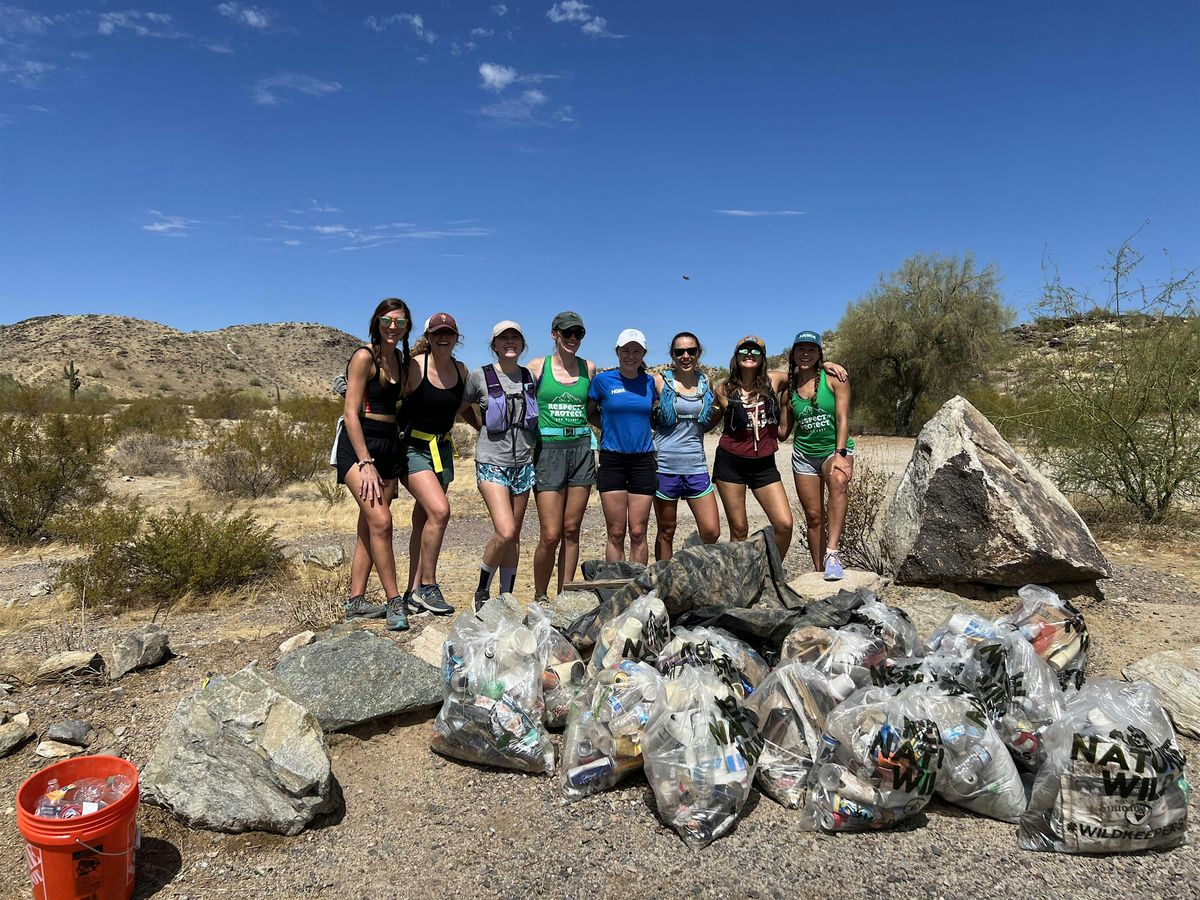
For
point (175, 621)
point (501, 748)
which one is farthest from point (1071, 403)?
point (175, 621)

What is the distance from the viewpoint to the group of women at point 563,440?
438 centimetres

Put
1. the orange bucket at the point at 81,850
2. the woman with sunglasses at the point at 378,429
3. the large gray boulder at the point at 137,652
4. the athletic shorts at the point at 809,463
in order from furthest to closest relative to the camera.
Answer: the athletic shorts at the point at 809,463
the woman with sunglasses at the point at 378,429
the large gray boulder at the point at 137,652
the orange bucket at the point at 81,850

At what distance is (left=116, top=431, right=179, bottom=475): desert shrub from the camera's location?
15562mm

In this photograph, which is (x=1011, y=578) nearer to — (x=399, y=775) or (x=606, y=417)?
(x=606, y=417)

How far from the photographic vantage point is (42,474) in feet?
32.8

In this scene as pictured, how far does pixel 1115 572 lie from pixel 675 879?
5.39 meters

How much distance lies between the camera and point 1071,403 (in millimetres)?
8336

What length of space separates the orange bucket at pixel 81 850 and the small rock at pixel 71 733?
1147 mm

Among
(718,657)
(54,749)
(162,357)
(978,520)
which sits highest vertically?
(162,357)

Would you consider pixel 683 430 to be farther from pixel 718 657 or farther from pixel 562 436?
pixel 718 657

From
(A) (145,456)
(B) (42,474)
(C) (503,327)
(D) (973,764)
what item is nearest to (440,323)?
(C) (503,327)

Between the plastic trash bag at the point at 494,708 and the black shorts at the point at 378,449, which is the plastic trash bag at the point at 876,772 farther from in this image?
the black shorts at the point at 378,449

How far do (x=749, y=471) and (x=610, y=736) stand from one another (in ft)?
8.17

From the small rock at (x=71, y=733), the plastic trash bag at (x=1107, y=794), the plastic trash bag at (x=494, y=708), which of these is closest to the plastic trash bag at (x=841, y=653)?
the plastic trash bag at (x=1107, y=794)
